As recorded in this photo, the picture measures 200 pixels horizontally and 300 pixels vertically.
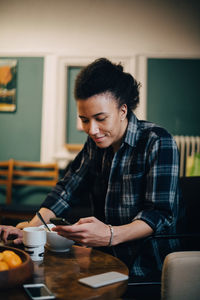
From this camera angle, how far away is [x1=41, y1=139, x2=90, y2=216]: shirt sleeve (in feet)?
5.61

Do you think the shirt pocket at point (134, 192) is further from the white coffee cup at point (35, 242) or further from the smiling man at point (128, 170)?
the white coffee cup at point (35, 242)

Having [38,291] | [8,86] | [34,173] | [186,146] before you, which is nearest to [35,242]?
[38,291]

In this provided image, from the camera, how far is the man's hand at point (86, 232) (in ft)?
3.68

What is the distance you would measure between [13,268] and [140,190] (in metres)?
0.83

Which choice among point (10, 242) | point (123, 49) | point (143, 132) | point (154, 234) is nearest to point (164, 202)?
point (154, 234)

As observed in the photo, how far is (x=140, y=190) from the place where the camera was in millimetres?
1569

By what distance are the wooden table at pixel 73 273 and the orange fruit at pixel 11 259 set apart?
0.06 meters

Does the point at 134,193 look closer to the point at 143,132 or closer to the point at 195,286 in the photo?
the point at 143,132

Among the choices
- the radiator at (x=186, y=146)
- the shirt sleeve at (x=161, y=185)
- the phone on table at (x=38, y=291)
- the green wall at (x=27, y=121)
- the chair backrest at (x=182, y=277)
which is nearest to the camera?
the phone on table at (x=38, y=291)

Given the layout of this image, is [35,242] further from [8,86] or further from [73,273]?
[8,86]

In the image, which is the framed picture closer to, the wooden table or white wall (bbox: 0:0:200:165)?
white wall (bbox: 0:0:200:165)

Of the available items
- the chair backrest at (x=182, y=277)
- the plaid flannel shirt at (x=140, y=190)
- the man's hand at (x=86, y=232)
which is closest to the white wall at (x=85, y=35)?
the plaid flannel shirt at (x=140, y=190)

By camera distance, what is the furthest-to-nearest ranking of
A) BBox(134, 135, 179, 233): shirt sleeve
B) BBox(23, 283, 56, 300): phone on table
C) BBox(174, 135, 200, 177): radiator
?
1. BBox(174, 135, 200, 177): radiator
2. BBox(134, 135, 179, 233): shirt sleeve
3. BBox(23, 283, 56, 300): phone on table

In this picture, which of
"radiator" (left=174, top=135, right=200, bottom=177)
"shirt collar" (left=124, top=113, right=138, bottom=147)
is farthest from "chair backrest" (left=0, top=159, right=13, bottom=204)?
"shirt collar" (left=124, top=113, right=138, bottom=147)
